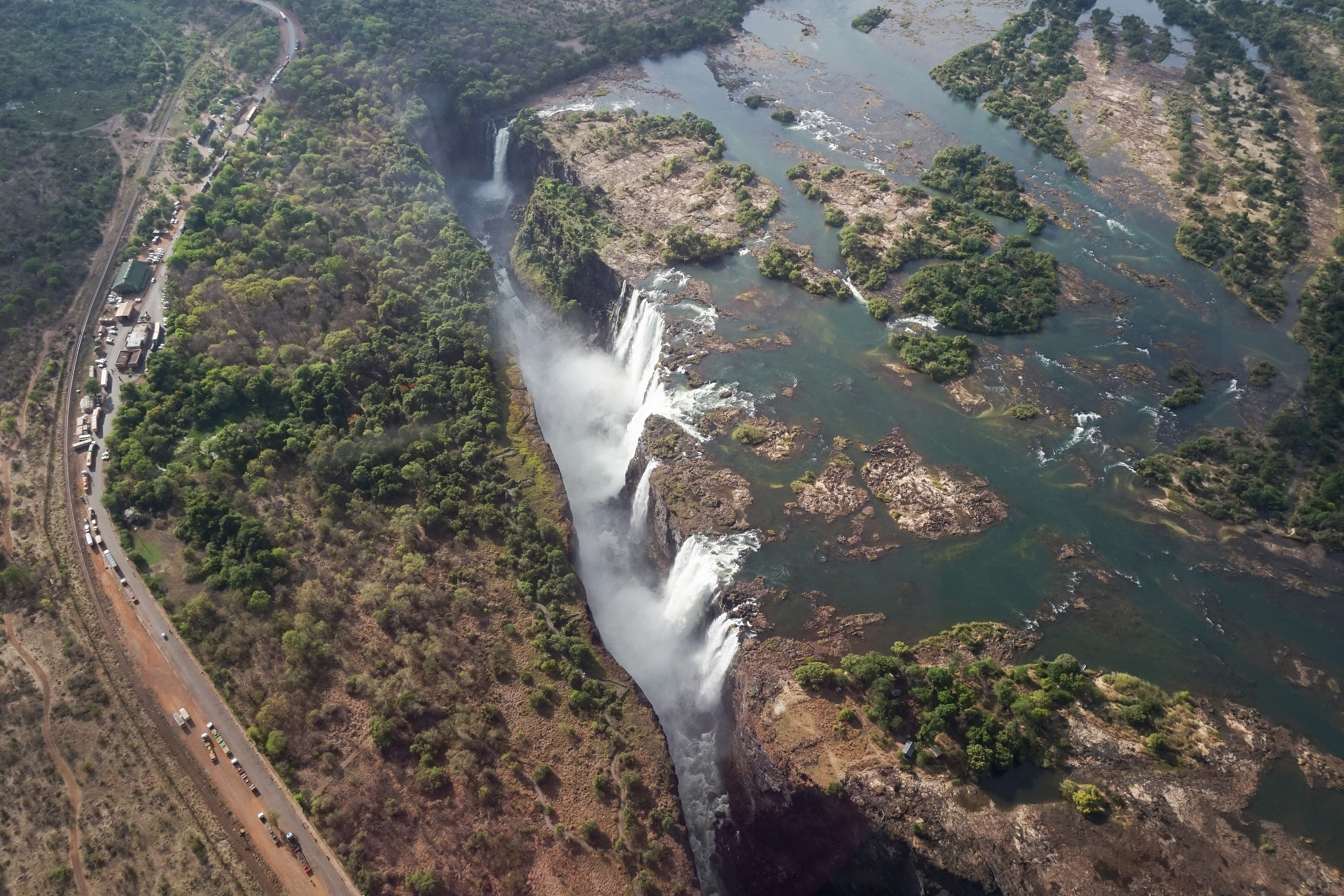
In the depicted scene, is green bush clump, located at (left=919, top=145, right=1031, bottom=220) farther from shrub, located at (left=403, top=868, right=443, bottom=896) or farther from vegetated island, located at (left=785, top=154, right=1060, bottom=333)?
shrub, located at (left=403, top=868, right=443, bottom=896)

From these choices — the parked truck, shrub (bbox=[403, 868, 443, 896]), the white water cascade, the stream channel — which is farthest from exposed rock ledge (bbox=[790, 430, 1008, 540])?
the parked truck

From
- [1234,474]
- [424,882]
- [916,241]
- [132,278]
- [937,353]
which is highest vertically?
[916,241]

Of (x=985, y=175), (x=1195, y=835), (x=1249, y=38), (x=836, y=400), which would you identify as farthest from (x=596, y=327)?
(x=1249, y=38)

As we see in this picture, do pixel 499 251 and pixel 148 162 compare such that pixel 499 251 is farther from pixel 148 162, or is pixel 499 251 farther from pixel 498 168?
pixel 148 162

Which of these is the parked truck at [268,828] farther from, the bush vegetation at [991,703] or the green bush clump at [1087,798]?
the green bush clump at [1087,798]

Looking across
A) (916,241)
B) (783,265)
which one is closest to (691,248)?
(783,265)

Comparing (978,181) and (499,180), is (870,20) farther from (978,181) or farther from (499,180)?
(499,180)
